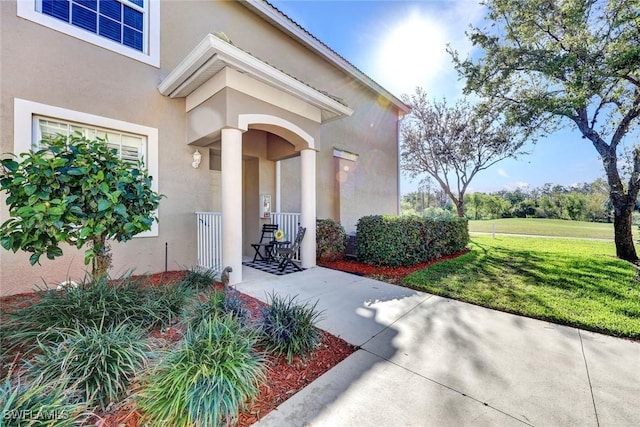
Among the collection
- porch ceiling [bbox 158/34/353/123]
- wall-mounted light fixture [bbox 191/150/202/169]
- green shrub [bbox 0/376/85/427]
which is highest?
porch ceiling [bbox 158/34/353/123]

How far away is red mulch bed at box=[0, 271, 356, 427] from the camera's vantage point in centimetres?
209

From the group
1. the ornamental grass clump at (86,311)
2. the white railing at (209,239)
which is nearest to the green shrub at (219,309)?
the ornamental grass clump at (86,311)

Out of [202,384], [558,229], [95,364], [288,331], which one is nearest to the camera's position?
[202,384]

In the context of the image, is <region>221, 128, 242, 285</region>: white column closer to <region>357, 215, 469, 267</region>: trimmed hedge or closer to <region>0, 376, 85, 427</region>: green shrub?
<region>0, 376, 85, 427</region>: green shrub

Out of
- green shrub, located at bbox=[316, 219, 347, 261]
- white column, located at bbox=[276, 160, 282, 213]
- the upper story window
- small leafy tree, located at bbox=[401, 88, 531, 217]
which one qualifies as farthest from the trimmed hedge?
the upper story window

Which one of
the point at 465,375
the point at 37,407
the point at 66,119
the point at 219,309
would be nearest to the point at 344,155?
the point at 66,119

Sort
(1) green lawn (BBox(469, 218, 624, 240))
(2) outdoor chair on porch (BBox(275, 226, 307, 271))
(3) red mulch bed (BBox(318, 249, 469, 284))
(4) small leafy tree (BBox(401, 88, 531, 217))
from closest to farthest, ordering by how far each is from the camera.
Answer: (3) red mulch bed (BBox(318, 249, 469, 284)) < (2) outdoor chair on porch (BBox(275, 226, 307, 271)) < (4) small leafy tree (BBox(401, 88, 531, 217)) < (1) green lawn (BBox(469, 218, 624, 240))

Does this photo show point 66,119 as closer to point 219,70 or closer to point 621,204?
point 219,70

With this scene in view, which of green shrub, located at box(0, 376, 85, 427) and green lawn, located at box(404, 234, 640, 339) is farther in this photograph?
green lawn, located at box(404, 234, 640, 339)

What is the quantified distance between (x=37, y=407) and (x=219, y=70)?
5364 mm

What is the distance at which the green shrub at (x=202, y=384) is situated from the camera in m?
1.97

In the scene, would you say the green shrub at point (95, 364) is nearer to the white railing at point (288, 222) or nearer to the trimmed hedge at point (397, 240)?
the white railing at point (288, 222)

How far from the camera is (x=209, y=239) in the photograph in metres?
6.11

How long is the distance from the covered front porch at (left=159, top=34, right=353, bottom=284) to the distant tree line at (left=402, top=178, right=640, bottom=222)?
26676 millimetres
